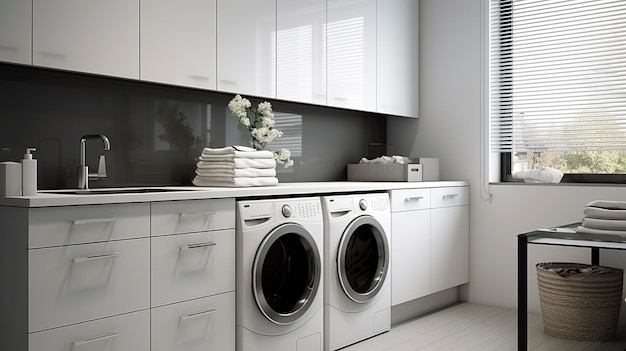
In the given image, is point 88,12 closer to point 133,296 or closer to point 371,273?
point 133,296

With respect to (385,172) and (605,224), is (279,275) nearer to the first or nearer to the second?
(385,172)

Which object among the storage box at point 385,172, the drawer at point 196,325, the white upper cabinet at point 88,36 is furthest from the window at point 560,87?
the white upper cabinet at point 88,36

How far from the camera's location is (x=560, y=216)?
387 centimetres

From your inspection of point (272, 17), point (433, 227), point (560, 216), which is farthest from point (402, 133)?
point (272, 17)

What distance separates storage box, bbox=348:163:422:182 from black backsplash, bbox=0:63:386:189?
518 millimetres

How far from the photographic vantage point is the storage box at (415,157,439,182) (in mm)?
4031

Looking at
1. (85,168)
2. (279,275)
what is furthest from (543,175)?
(85,168)

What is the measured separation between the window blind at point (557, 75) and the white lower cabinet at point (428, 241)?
572 mm

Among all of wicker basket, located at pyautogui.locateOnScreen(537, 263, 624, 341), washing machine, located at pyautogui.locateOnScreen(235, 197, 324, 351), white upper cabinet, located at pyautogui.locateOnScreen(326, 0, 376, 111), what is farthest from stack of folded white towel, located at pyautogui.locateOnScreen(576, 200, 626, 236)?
white upper cabinet, located at pyautogui.locateOnScreen(326, 0, 376, 111)

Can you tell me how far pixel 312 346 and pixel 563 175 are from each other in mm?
2121

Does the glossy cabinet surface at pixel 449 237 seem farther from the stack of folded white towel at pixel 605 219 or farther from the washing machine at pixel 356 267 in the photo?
the stack of folded white towel at pixel 605 219

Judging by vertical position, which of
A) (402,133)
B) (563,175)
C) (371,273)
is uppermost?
(402,133)

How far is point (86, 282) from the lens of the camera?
2096 millimetres

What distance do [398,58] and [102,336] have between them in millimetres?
2884
